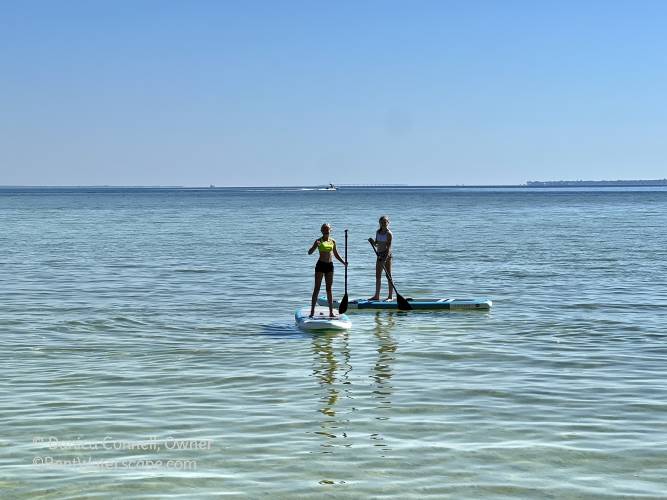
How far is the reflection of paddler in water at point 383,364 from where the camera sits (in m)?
12.2

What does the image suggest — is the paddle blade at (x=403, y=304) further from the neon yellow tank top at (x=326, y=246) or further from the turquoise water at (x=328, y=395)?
the neon yellow tank top at (x=326, y=246)

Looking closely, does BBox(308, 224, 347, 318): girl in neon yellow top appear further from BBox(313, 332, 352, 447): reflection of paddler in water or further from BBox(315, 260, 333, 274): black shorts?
BBox(313, 332, 352, 447): reflection of paddler in water

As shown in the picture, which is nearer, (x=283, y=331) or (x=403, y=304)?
(x=283, y=331)

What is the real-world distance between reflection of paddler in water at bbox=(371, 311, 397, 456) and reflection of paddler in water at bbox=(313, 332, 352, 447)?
1.56 ft

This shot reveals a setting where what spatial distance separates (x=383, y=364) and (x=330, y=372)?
3.61 ft

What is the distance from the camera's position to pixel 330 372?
47.8 feet

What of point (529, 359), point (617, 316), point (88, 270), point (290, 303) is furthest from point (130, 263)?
point (529, 359)

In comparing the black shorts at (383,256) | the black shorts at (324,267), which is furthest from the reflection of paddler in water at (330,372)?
the black shorts at (383,256)

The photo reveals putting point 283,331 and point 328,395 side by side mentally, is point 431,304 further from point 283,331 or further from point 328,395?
point 328,395

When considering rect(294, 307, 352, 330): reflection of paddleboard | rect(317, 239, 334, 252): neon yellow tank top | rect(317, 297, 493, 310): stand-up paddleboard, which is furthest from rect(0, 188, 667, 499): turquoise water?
rect(317, 239, 334, 252): neon yellow tank top

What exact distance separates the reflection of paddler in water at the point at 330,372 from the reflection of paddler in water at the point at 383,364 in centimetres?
48

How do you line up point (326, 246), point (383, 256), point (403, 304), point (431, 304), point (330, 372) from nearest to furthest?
point (330, 372) → point (326, 246) → point (403, 304) → point (431, 304) → point (383, 256)

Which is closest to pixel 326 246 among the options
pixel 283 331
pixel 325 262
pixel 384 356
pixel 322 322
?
pixel 325 262

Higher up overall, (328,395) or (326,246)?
(326,246)
